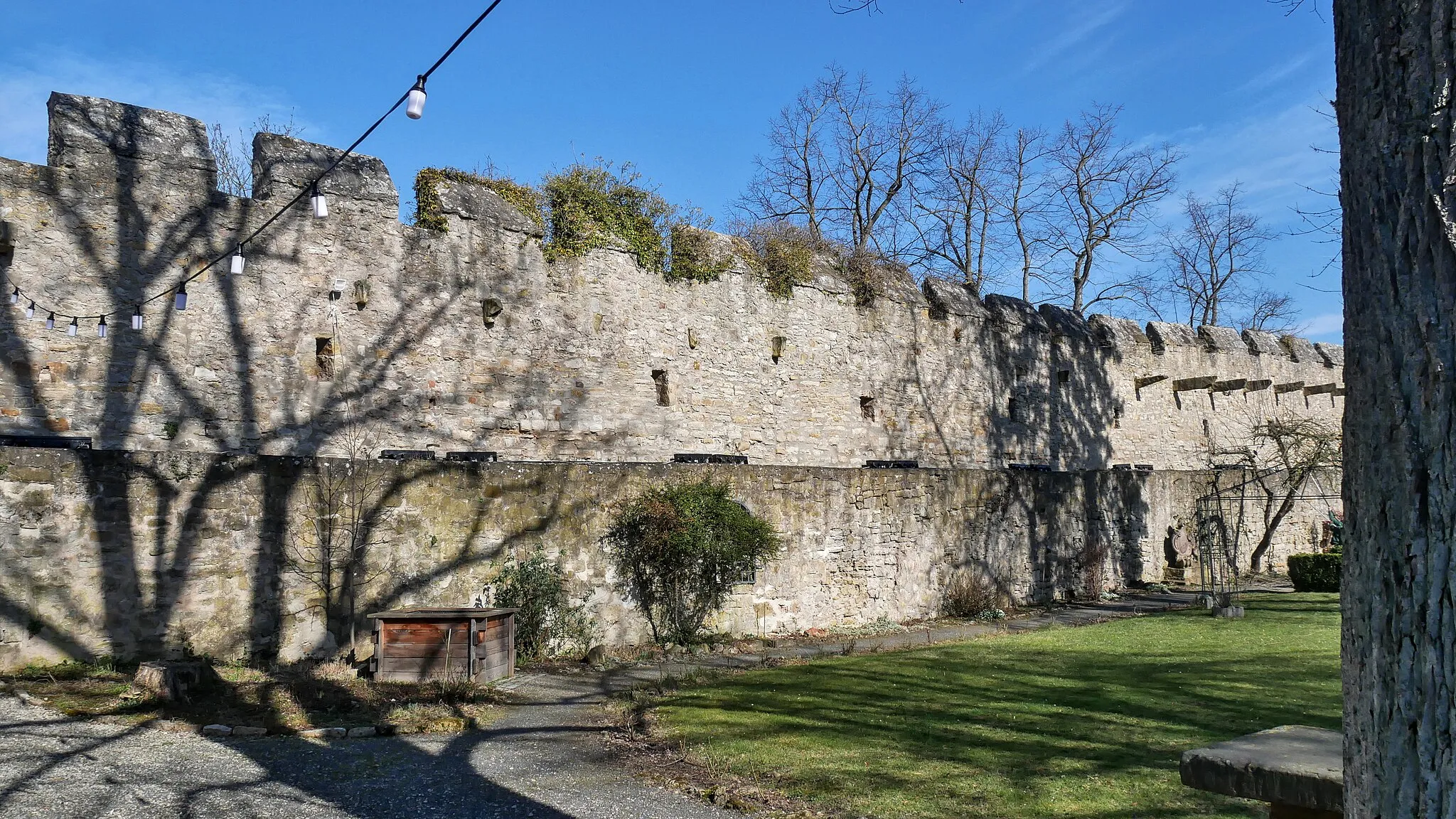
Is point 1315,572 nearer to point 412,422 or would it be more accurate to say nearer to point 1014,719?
point 1014,719

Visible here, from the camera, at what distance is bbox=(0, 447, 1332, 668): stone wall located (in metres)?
7.16

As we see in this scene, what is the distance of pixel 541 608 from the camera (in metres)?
9.34

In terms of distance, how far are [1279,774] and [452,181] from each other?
12.5 metres

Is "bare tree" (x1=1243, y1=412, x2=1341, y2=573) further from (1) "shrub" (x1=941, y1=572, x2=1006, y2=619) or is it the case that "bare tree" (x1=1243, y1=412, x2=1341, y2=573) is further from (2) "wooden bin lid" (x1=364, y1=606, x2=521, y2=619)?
(2) "wooden bin lid" (x1=364, y1=606, x2=521, y2=619)

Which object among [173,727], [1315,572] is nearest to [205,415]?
[173,727]

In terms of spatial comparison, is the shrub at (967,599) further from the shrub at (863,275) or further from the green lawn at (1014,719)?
the shrub at (863,275)

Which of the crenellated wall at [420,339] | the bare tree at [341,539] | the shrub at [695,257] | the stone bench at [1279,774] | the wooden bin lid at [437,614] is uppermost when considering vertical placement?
the shrub at [695,257]

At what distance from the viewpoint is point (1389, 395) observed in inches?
79.7

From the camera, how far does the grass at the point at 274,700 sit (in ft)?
20.6

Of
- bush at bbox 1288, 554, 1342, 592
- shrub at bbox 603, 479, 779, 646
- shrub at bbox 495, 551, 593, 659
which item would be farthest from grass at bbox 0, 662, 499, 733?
bush at bbox 1288, 554, 1342, 592

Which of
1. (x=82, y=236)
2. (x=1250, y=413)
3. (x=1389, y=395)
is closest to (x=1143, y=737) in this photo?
(x=1389, y=395)

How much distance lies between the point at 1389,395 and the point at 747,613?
9375 mm

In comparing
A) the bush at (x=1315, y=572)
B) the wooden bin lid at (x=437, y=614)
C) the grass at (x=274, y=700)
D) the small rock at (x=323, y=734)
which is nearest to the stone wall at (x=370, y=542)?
the grass at (x=274, y=700)

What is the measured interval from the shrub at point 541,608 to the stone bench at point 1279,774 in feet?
22.8
